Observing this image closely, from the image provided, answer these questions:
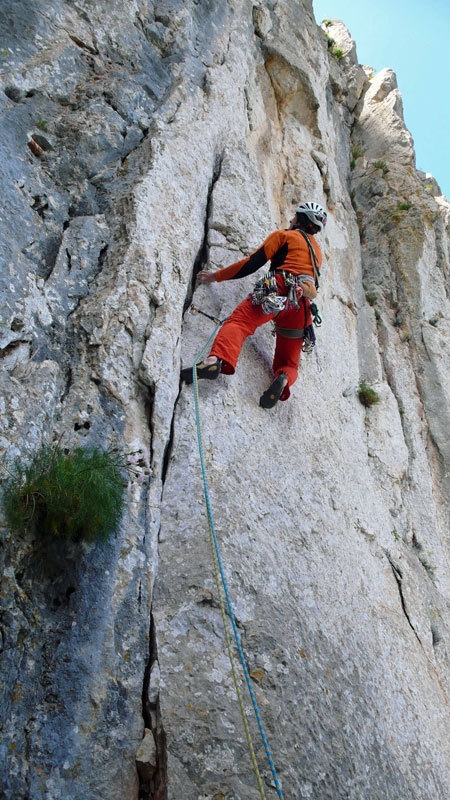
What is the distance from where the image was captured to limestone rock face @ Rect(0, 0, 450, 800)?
3.50 m

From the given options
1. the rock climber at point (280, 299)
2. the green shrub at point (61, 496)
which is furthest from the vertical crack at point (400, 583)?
the green shrub at point (61, 496)

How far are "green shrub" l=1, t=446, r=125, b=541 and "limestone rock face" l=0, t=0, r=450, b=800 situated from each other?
0.46 feet

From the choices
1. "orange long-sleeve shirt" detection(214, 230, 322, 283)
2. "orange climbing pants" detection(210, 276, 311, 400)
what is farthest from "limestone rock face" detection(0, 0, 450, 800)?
"orange long-sleeve shirt" detection(214, 230, 322, 283)

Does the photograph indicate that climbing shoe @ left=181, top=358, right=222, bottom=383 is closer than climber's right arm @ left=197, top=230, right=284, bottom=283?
Yes

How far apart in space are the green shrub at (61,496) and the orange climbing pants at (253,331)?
1965mm

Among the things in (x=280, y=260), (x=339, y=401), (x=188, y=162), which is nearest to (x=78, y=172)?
(x=188, y=162)

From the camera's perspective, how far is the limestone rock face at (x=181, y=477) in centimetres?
350

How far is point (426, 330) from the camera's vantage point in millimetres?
11102

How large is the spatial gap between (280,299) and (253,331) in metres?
0.42

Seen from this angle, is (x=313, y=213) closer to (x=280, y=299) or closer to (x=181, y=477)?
(x=280, y=299)

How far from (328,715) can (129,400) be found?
2669 mm

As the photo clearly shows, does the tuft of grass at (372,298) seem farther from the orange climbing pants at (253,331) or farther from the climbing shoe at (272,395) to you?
the climbing shoe at (272,395)

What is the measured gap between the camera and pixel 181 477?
471 cm

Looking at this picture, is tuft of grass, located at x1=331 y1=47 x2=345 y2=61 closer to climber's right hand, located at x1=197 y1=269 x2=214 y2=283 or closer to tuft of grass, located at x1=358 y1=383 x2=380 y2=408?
tuft of grass, located at x1=358 y1=383 x2=380 y2=408
